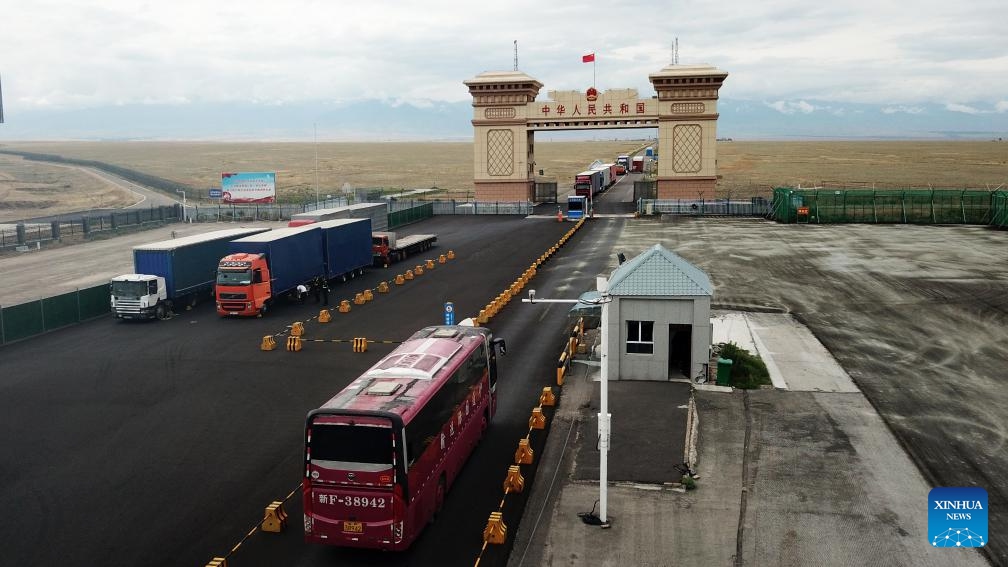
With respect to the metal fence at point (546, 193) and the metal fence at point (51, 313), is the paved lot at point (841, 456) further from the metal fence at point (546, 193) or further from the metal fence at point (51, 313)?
the metal fence at point (546, 193)

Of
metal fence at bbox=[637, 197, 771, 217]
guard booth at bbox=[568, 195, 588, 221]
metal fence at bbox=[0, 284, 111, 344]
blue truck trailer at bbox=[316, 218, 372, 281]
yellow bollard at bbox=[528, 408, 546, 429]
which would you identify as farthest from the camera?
metal fence at bbox=[637, 197, 771, 217]

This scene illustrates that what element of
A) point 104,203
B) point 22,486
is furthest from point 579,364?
point 104,203

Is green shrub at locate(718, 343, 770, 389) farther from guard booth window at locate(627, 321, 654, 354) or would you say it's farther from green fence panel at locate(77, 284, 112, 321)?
green fence panel at locate(77, 284, 112, 321)

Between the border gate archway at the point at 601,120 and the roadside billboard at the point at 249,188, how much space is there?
940 inches

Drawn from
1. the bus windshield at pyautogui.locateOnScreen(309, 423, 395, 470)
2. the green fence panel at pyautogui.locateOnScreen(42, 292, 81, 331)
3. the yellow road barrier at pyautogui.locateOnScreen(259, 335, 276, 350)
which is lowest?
the yellow road barrier at pyautogui.locateOnScreen(259, 335, 276, 350)

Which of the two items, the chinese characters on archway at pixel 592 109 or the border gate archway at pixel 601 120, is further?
the chinese characters on archway at pixel 592 109

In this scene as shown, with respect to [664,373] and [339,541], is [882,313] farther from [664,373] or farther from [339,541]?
[339,541]

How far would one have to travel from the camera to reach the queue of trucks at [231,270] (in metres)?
39.7

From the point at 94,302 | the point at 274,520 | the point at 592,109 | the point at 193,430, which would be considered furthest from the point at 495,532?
the point at 592,109

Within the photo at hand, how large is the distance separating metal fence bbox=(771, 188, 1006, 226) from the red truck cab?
5488 cm

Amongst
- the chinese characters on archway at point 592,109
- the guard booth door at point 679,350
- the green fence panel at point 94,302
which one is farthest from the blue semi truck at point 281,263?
the chinese characters on archway at point 592,109

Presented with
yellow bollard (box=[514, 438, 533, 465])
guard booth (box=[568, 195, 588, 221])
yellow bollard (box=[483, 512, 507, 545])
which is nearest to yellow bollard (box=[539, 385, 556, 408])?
yellow bollard (box=[514, 438, 533, 465])

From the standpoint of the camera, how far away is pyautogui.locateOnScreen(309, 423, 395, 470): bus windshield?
1552cm

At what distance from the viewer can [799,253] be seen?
→ 58.0 meters
